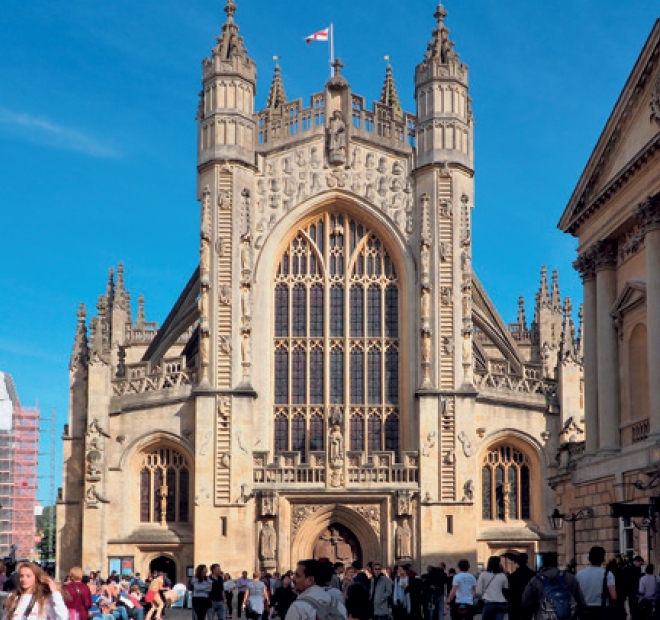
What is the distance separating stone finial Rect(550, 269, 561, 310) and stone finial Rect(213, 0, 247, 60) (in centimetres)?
1407

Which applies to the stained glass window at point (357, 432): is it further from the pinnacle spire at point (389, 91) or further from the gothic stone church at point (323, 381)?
the pinnacle spire at point (389, 91)

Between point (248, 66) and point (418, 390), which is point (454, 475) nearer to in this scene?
point (418, 390)

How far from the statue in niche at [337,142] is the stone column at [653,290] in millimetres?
18743

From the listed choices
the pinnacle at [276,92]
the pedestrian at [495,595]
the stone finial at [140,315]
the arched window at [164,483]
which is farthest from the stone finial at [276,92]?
the pedestrian at [495,595]

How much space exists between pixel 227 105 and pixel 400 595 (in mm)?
23259

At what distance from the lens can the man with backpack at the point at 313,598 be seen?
→ 9.67 meters

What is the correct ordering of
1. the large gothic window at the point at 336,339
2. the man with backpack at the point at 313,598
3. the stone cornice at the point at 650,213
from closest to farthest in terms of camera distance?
the man with backpack at the point at 313,598 < the stone cornice at the point at 650,213 < the large gothic window at the point at 336,339

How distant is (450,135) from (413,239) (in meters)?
3.58

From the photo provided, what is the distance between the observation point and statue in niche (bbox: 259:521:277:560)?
41.5m

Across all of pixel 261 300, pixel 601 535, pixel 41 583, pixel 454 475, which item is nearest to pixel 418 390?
pixel 454 475

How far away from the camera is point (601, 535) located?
27.9m

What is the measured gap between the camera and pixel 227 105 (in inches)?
1732

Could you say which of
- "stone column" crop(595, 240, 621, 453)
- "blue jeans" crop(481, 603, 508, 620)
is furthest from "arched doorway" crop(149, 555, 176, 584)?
"blue jeans" crop(481, 603, 508, 620)

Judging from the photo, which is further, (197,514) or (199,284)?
(199,284)
